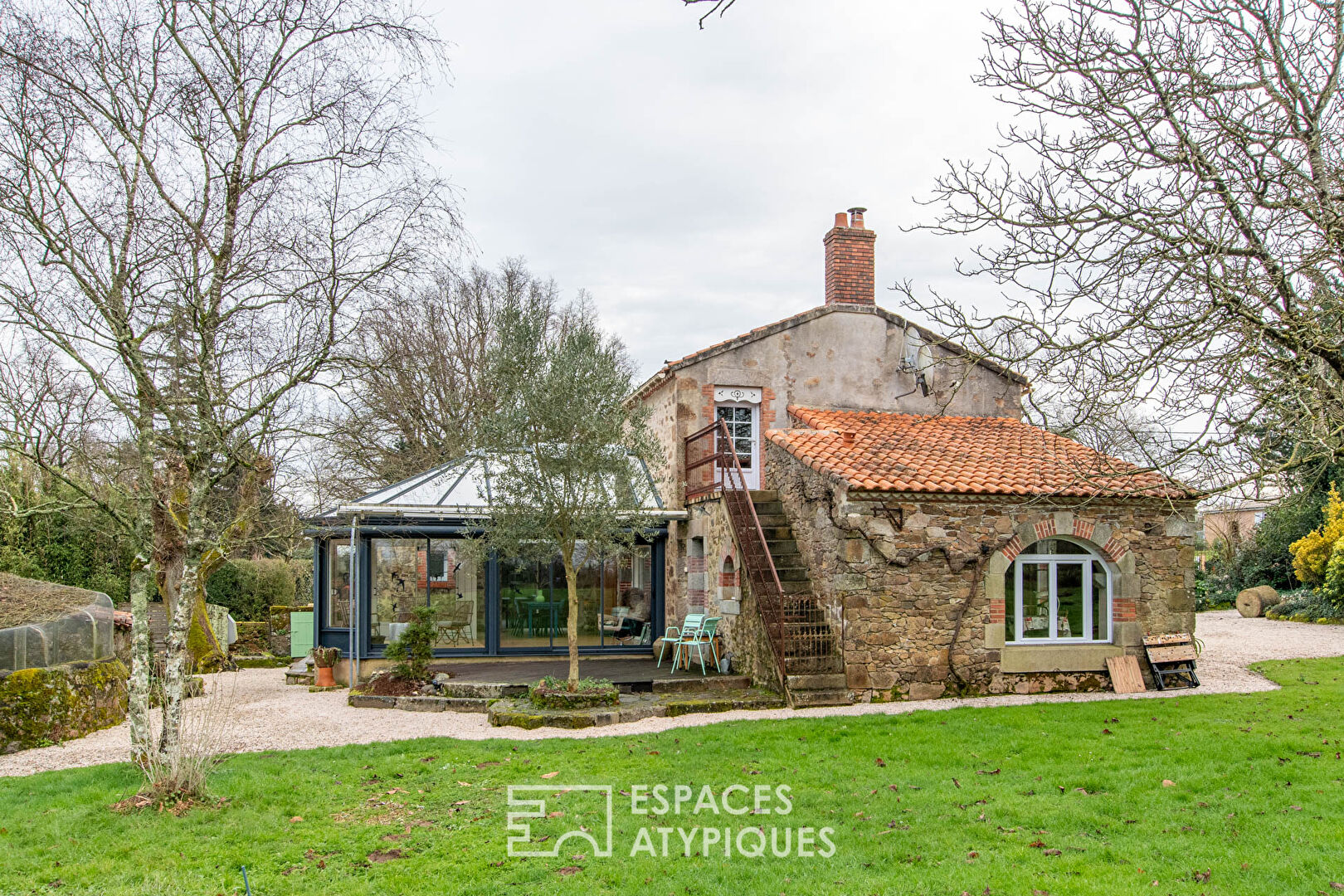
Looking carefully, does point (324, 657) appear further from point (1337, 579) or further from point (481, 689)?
point (1337, 579)

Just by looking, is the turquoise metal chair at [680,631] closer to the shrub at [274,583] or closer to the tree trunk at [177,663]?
the tree trunk at [177,663]

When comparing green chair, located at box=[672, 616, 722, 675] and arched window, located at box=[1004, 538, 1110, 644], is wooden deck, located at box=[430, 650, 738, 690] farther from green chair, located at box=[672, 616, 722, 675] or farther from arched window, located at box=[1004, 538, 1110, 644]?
arched window, located at box=[1004, 538, 1110, 644]

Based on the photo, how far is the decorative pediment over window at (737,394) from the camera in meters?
15.6

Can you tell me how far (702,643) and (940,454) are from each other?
14.8 ft

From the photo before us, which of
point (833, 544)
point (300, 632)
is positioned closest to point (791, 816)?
Answer: point (833, 544)

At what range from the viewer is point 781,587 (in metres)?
11.9

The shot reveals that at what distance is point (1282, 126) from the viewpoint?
5.48m

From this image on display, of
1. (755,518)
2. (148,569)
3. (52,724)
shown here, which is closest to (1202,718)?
(755,518)

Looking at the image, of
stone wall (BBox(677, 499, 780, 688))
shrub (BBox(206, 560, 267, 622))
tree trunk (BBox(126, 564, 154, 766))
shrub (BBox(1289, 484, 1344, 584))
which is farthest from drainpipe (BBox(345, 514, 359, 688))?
shrub (BBox(1289, 484, 1344, 584))

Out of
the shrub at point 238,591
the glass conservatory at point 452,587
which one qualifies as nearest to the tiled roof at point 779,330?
the glass conservatory at point 452,587

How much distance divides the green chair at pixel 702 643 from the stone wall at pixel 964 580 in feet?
6.47

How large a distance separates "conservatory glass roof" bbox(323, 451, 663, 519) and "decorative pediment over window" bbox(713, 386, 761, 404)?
6.31 ft

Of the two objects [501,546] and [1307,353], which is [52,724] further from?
[1307,353]

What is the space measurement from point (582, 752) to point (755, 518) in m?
4.64
